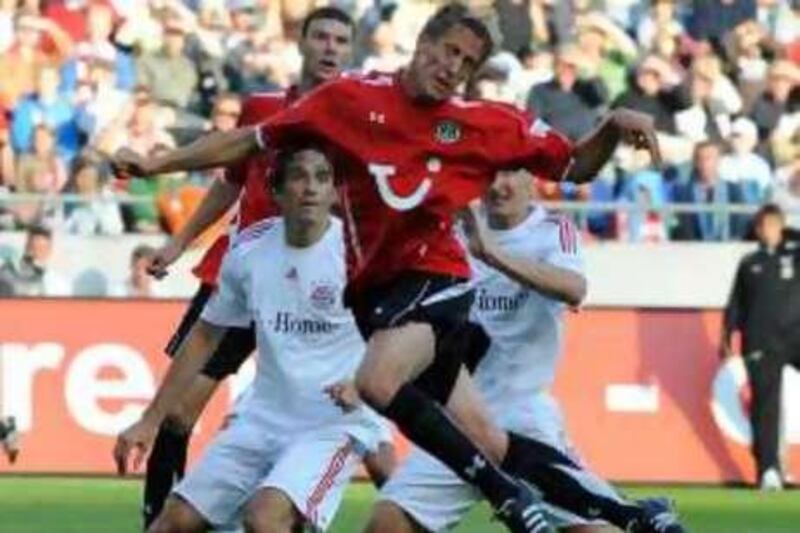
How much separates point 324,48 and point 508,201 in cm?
153

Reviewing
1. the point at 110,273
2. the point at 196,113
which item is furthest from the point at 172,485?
the point at 196,113

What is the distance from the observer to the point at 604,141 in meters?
12.3

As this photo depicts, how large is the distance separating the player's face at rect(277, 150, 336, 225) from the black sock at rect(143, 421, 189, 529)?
6.25 ft

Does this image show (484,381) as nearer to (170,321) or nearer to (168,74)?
(170,321)

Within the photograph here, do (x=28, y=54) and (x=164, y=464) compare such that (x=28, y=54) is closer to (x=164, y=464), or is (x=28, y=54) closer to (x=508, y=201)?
(x=164, y=464)

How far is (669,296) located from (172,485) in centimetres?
1046

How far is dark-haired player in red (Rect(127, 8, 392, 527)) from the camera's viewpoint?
14.0m

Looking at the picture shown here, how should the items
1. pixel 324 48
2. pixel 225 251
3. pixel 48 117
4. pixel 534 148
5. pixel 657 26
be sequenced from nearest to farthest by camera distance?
pixel 534 148, pixel 324 48, pixel 225 251, pixel 48 117, pixel 657 26

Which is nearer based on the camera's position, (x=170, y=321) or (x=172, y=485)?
(x=172, y=485)

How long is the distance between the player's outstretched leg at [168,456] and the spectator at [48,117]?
34.1 feet


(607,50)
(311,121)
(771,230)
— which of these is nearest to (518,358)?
(311,121)

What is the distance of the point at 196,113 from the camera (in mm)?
25578

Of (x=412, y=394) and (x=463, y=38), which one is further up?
(x=463, y=38)

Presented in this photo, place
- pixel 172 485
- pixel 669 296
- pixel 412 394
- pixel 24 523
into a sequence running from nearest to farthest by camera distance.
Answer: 1. pixel 412 394
2. pixel 172 485
3. pixel 24 523
4. pixel 669 296
